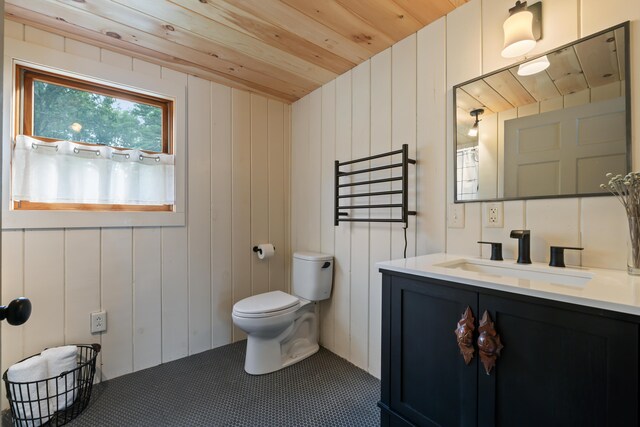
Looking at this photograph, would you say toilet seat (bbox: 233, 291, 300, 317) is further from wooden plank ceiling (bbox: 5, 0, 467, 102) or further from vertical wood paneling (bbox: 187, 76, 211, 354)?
wooden plank ceiling (bbox: 5, 0, 467, 102)

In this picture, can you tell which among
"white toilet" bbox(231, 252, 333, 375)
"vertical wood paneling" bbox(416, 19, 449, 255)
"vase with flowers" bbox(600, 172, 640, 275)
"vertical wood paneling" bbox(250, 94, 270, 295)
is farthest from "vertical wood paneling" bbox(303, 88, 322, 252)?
"vase with flowers" bbox(600, 172, 640, 275)

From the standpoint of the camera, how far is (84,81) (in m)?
1.89

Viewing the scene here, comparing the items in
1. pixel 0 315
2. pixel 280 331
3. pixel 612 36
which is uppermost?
pixel 612 36

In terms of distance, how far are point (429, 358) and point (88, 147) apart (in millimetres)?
2167

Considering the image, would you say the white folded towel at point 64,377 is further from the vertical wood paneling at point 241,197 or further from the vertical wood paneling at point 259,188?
the vertical wood paneling at point 259,188

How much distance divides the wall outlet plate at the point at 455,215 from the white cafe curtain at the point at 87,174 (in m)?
1.82

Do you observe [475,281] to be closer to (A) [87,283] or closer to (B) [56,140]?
(A) [87,283]

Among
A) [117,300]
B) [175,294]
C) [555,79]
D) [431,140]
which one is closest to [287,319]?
[175,294]

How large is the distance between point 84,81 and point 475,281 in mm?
2399

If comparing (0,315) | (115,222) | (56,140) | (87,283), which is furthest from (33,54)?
(0,315)

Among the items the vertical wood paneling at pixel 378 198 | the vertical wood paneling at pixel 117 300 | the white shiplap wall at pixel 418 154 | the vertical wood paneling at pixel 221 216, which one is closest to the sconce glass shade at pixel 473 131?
the white shiplap wall at pixel 418 154

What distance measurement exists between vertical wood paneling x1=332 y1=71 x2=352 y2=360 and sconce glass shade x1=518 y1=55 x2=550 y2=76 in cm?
106

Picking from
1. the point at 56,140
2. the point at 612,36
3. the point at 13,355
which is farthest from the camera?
the point at 56,140

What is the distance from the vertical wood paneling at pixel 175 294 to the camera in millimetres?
2129
